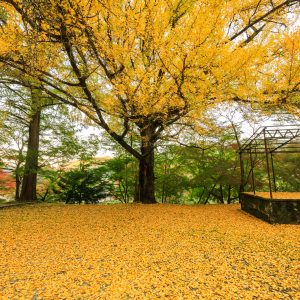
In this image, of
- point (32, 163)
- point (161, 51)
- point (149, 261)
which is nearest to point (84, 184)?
point (32, 163)

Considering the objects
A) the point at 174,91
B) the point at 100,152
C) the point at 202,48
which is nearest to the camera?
the point at 202,48

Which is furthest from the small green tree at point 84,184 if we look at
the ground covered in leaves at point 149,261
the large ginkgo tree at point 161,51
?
the ground covered in leaves at point 149,261

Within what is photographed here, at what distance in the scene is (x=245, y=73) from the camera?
4.49 meters

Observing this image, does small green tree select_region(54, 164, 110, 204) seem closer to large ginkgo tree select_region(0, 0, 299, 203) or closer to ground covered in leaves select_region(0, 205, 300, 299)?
large ginkgo tree select_region(0, 0, 299, 203)

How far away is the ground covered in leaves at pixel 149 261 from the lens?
1.84 meters

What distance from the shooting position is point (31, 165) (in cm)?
758

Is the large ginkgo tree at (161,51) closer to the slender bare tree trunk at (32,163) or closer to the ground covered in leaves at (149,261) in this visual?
the ground covered in leaves at (149,261)

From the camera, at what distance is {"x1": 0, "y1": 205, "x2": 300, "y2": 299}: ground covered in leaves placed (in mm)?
1844

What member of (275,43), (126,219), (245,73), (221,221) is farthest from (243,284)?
(275,43)

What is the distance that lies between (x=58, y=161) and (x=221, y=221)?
6.93 meters

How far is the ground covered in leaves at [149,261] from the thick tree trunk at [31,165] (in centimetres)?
370

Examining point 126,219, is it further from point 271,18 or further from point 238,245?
point 271,18

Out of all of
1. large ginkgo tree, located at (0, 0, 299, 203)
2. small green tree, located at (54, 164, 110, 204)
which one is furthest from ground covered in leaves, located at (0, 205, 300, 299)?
small green tree, located at (54, 164, 110, 204)

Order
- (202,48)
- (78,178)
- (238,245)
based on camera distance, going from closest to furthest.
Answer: (238,245) < (202,48) < (78,178)
